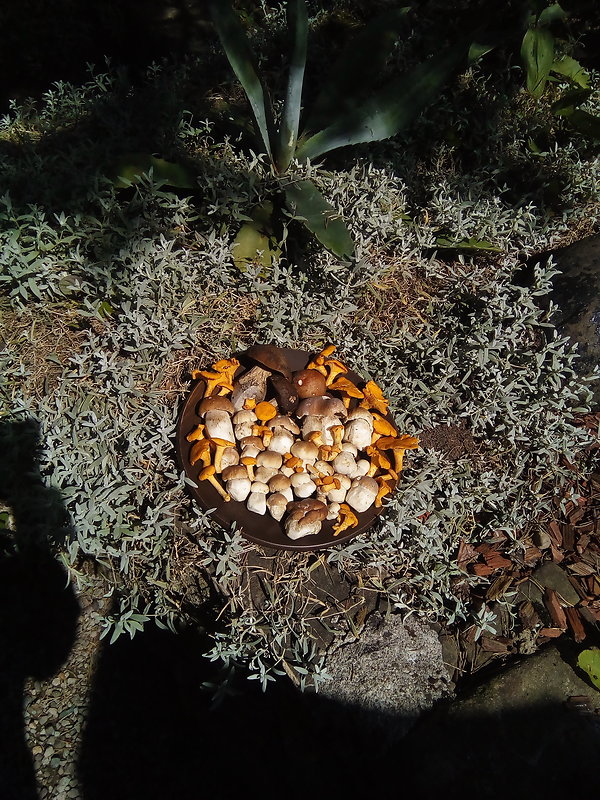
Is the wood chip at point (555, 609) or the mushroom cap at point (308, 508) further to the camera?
the wood chip at point (555, 609)

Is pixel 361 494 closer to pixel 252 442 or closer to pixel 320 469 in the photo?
pixel 320 469

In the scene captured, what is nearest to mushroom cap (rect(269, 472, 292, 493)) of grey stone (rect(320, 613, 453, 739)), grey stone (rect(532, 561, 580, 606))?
grey stone (rect(320, 613, 453, 739))

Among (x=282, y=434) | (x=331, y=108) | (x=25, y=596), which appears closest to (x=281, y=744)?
(x=282, y=434)

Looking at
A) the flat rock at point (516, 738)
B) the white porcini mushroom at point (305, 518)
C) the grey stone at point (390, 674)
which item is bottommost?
the flat rock at point (516, 738)

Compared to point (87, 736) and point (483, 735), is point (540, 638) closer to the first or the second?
point (483, 735)

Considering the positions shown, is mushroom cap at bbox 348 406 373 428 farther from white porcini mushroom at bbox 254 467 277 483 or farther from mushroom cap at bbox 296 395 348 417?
white porcini mushroom at bbox 254 467 277 483

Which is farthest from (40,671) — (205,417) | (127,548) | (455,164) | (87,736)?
(455,164)

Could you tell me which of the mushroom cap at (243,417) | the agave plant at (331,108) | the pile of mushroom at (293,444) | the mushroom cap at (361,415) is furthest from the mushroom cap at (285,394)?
the agave plant at (331,108)

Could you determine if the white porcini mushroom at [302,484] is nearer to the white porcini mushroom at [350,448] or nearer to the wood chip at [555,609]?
the white porcini mushroom at [350,448]
